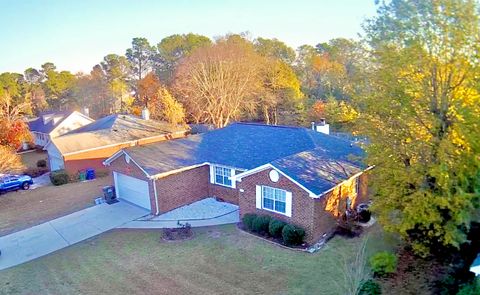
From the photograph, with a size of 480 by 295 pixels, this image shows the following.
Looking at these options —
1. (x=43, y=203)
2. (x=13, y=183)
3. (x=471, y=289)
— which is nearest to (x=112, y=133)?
(x=13, y=183)

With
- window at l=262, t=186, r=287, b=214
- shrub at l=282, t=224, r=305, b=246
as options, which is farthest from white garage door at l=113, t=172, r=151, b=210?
shrub at l=282, t=224, r=305, b=246

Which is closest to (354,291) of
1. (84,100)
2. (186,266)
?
(186,266)

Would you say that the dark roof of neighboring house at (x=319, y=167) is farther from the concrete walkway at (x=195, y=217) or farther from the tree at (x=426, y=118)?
the concrete walkway at (x=195, y=217)

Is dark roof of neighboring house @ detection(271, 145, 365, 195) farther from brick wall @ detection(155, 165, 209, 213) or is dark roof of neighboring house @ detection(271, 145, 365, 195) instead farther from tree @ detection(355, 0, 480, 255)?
brick wall @ detection(155, 165, 209, 213)

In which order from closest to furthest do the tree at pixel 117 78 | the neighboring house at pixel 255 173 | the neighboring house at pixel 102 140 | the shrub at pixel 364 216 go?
the neighboring house at pixel 255 173, the shrub at pixel 364 216, the neighboring house at pixel 102 140, the tree at pixel 117 78

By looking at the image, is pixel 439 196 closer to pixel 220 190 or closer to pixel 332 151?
pixel 332 151

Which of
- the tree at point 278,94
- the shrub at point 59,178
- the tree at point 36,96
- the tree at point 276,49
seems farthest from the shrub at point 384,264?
the tree at point 36,96
